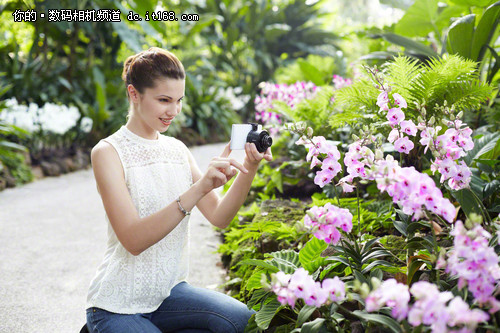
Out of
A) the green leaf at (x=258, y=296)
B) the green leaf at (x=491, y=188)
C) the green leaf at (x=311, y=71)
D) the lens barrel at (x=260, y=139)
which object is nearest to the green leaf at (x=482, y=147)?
the green leaf at (x=491, y=188)

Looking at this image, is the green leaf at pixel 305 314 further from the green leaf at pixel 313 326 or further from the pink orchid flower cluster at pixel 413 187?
the pink orchid flower cluster at pixel 413 187

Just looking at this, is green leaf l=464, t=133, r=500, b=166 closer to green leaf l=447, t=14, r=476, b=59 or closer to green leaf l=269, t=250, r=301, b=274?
green leaf l=447, t=14, r=476, b=59

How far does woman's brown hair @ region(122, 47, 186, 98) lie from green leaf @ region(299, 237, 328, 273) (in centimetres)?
76

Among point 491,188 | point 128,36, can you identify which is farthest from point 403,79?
point 128,36

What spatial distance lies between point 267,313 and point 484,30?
2.02 m

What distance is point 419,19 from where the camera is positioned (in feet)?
10.5

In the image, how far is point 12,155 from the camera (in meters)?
5.34

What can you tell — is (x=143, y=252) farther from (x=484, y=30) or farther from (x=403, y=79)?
(x=484, y=30)

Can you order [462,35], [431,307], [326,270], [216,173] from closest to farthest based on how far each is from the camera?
1. [431,307]
2. [216,173]
3. [326,270]
4. [462,35]

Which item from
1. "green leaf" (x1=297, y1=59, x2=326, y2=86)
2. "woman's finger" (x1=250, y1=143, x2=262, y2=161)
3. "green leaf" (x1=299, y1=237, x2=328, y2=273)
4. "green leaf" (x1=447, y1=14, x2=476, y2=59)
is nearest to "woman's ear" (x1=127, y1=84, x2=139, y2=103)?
"woman's finger" (x1=250, y1=143, x2=262, y2=161)

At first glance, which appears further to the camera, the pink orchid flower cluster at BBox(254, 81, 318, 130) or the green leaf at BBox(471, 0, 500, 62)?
the pink orchid flower cluster at BBox(254, 81, 318, 130)

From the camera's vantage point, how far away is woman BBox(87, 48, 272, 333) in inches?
62.4

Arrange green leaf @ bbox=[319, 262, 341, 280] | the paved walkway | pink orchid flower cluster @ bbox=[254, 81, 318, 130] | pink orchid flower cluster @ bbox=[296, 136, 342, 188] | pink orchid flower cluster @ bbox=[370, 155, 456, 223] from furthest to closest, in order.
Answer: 1. pink orchid flower cluster @ bbox=[254, 81, 318, 130]
2. the paved walkway
3. green leaf @ bbox=[319, 262, 341, 280]
4. pink orchid flower cluster @ bbox=[296, 136, 342, 188]
5. pink orchid flower cluster @ bbox=[370, 155, 456, 223]

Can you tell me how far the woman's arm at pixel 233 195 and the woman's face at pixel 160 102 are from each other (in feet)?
0.82
